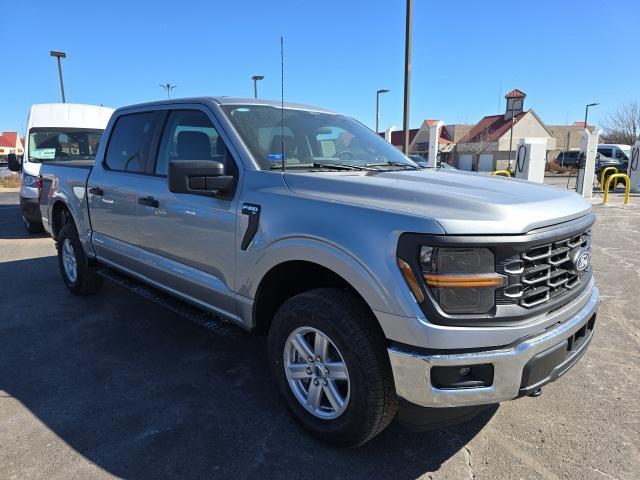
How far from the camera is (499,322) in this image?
6.96 ft

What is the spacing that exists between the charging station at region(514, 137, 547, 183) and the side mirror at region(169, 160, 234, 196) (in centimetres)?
1483

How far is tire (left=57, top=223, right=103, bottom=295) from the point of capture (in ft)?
16.8

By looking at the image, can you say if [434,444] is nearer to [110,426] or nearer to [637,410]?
[637,410]

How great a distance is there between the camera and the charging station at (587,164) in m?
16.8

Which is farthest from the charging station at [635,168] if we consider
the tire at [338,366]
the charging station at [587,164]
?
the tire at [338,366]

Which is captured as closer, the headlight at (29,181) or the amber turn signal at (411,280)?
the amber turn signal at (411,280)

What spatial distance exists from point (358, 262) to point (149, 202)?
2111 mm

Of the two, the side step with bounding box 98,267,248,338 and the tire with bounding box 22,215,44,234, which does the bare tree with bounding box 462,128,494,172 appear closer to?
the tire with bounding box 22,215,44,234

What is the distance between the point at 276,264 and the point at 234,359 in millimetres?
1423

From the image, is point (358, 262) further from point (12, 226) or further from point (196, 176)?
point (12, 226)

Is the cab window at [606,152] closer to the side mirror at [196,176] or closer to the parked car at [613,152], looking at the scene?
the parked car at [613,152]

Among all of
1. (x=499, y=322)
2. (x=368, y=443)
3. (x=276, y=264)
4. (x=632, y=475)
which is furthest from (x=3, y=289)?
(x=632, y=475)

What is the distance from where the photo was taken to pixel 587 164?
16.7 metres

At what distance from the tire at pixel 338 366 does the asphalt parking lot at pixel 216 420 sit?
190mm
